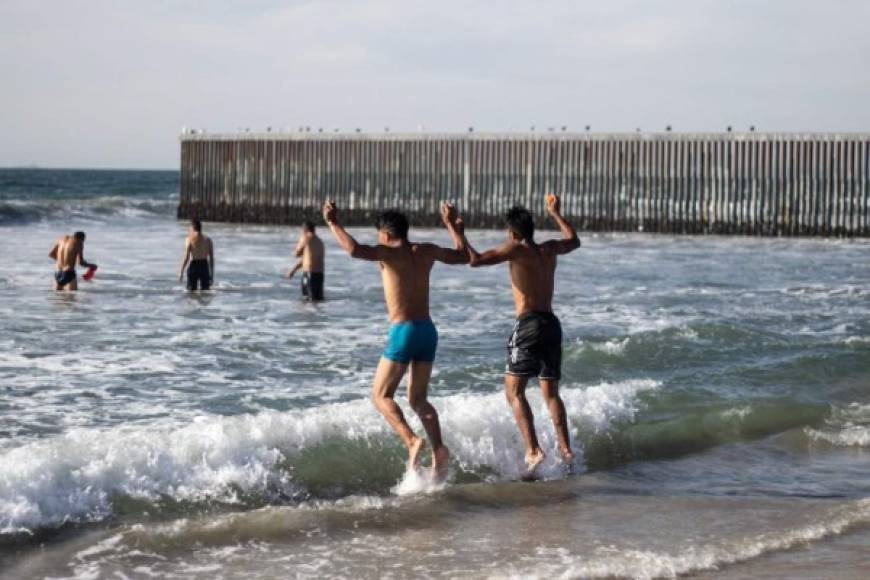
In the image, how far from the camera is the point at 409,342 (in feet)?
29.1

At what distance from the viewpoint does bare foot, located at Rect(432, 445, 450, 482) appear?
9117mm

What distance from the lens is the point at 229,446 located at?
957cm

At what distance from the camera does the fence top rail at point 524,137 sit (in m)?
36.3

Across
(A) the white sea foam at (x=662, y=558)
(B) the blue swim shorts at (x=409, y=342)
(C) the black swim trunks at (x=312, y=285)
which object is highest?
(B) the blue swim shorts at (x=409, y=342)

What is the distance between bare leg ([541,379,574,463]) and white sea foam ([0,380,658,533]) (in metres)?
→ 0.18

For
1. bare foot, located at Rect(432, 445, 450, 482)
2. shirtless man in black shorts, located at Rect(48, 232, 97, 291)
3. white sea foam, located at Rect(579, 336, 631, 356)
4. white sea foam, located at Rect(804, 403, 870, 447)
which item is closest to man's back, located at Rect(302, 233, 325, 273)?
shirtless man in black shorts, located at Rect(48, 232, 97, 291)

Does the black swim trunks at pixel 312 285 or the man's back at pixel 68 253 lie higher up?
the man's back at pixel 68 253

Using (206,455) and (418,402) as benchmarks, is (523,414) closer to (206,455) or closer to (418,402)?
(418,402)

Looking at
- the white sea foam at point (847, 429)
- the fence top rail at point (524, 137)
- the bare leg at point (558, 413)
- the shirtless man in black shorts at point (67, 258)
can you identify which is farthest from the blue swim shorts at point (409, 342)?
the fence top rail at point (524, 137)

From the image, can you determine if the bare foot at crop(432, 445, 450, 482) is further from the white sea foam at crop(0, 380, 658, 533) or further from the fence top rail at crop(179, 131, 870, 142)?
the fence top rail at crop(179, 131, 870, 142)

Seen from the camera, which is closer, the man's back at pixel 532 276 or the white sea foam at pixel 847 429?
the man's back at pixel 532 276

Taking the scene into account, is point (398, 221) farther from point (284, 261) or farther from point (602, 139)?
point (602, 139)

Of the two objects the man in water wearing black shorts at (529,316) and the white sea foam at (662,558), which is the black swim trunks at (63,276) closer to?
the man in water wearing black shorts at (529,316)

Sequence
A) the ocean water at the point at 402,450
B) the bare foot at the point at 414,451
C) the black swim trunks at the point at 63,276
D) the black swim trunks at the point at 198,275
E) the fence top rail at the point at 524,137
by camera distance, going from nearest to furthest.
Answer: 1. the ocean water at the point at 402,450
2. the bare foot at the point at 414,451
3. the black swim trunks at the point at 63,276
4. the black swim trunks at the point at 198,275
5. the fence top rail at the point at 524,137
